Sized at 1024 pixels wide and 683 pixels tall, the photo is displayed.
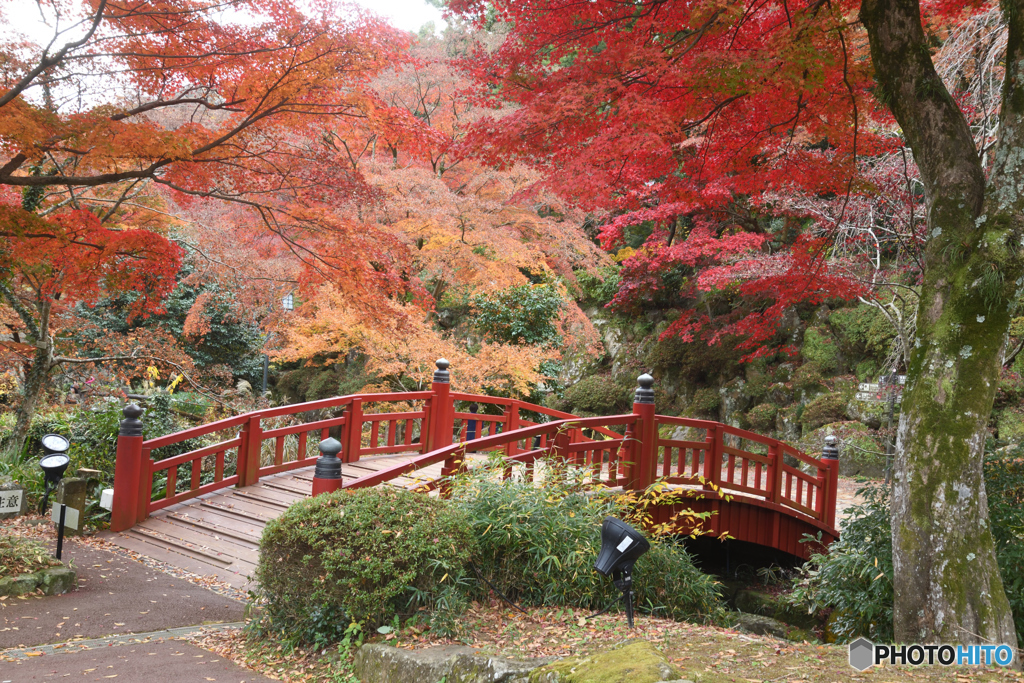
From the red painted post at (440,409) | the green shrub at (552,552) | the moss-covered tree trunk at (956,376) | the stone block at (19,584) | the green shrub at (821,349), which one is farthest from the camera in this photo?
the green shrub at (821,349)

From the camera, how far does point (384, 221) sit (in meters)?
13.3

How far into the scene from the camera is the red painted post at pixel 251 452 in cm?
822

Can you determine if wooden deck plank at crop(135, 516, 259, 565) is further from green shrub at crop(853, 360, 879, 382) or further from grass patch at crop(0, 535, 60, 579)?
green shrub at crop(853, 360, 879, 382)

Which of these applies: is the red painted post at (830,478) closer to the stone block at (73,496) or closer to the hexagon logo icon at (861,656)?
the hexagon logo icon at (861,656)

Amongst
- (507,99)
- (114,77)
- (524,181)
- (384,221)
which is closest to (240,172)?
(114,77)

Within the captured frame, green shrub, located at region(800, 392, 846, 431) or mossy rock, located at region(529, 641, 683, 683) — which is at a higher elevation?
green shrub, located at region(800, 392, 846, 431)

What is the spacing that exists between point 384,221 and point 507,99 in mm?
6762

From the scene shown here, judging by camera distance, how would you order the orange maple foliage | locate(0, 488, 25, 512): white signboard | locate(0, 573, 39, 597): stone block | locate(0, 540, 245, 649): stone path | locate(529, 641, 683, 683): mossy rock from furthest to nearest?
1. the orange maple foliage
2. locate(0, 488, 25, 512): white signboard
3. locate(0, 573, 39, 597): stone block
4. locate(0, 540, 245, 649): stone path
5. locate(529, 641, 683, 683): mossy rock

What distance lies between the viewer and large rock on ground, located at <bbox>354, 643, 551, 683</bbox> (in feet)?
11.6

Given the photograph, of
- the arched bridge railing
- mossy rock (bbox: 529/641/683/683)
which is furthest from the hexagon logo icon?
the arched bridge railing

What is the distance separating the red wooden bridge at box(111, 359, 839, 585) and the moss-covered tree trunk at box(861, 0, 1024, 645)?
6.98ft

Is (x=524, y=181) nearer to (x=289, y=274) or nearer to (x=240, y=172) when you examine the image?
(x=289, y=274)

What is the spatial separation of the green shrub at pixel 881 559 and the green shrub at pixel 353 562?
3.38 metres

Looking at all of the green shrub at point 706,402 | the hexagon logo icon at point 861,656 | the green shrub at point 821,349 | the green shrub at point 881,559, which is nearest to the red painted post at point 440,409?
the green shrub at point 881,559
